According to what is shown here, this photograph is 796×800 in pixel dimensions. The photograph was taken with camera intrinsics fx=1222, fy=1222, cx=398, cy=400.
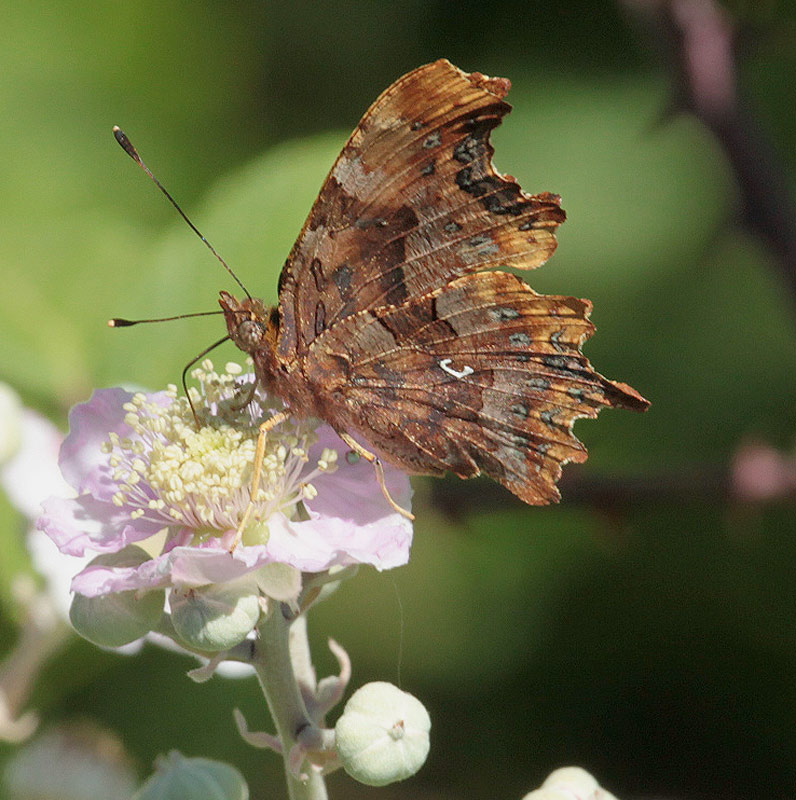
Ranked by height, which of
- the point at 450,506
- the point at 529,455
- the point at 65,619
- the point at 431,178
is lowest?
the point at 450,506

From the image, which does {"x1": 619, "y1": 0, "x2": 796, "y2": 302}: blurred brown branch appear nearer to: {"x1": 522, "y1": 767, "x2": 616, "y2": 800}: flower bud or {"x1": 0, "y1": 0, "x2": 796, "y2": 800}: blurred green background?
{"x1": 0, "y1": 0, "x2": 796, "y2": 800}: blurred green background

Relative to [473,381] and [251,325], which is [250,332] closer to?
[251,325]

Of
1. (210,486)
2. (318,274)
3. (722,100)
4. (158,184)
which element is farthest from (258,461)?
(722,100)

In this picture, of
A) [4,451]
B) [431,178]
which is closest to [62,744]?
[4,451]

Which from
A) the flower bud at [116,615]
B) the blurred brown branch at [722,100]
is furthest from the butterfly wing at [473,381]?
the blurred brown branch at [722,100]

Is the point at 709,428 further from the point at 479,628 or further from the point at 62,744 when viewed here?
the point at 62,744

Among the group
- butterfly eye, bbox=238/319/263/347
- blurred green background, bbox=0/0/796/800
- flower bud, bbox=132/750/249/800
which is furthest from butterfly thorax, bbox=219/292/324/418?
blurred green background, bbox=0/0/796/800
